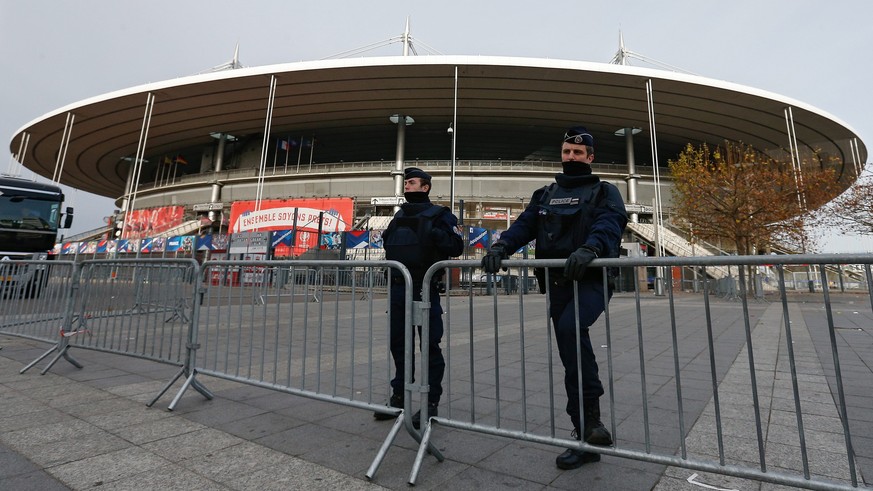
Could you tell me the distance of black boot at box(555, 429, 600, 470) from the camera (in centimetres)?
225

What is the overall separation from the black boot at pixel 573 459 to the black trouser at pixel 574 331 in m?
0.19

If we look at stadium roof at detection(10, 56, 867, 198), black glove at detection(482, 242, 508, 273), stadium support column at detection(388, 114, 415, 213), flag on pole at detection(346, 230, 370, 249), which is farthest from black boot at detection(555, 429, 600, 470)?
stadium support column at detection(388, 114, 415, 213)

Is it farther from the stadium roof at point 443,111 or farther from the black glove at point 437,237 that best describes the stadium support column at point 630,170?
the black glove at point 437,237

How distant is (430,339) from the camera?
2.95 metres

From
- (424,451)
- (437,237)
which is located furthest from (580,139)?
(424,451)

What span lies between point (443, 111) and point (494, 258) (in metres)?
33.4

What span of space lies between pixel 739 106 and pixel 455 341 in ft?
118

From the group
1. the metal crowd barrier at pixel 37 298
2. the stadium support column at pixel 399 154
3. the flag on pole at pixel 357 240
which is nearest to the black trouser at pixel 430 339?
the metal crowd barrier at pixel 37 298

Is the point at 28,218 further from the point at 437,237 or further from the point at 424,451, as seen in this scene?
the point at 424,451

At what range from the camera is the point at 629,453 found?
1984mm

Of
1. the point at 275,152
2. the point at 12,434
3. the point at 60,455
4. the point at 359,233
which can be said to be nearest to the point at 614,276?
the point at 60,455

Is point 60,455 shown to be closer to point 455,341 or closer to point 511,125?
point 455,341

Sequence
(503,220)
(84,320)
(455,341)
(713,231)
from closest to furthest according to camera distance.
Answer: (84,320) → (455,341) → (713,231) → (503,220)

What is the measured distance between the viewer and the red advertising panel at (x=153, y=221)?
1459 inches
